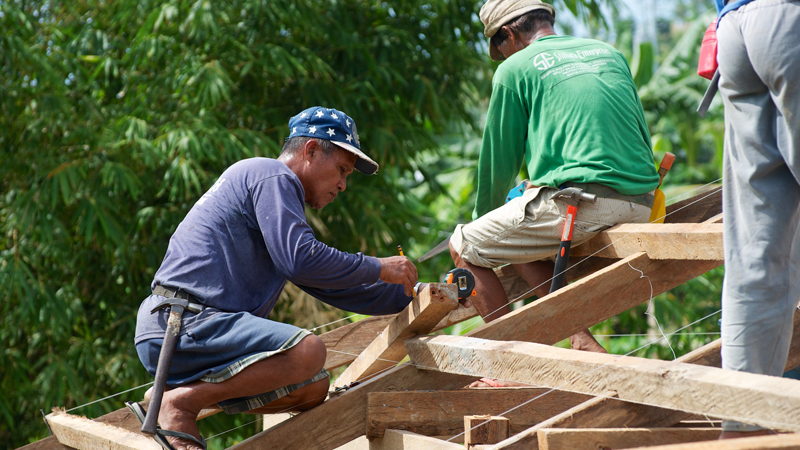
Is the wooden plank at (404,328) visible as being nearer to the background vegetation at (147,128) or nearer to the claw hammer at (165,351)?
the claw hammer at (165,351)

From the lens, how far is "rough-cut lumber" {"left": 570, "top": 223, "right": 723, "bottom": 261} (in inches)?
107

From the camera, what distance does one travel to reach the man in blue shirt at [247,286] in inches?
94.7

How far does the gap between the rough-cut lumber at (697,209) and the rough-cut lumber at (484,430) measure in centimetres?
160

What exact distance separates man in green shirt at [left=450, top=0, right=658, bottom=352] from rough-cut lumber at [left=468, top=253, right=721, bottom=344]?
24 cm

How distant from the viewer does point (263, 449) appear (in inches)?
98.7

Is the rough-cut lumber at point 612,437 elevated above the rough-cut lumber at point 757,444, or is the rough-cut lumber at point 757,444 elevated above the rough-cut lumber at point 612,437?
the rough-cut lumber at point 757,444

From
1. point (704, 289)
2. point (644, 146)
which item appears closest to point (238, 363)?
point (644, 146)

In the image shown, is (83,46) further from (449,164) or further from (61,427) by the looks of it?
(449,164)

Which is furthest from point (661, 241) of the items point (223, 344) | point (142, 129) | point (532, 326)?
point (142, 129)

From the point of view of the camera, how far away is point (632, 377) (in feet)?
6.13

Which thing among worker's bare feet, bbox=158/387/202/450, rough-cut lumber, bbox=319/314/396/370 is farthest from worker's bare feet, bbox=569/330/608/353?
worker's bare feet, bbox=158/387/202/450

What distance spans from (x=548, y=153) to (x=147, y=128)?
3.63 metres

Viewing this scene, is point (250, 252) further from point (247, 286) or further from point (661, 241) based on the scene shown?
point (661, 241)

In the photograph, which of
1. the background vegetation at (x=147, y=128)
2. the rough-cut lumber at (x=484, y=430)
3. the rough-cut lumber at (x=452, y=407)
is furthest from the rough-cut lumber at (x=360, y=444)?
the background vegetation at (x=147, y=128)
